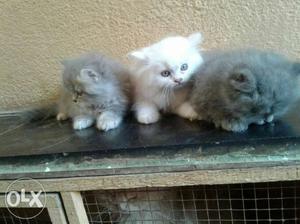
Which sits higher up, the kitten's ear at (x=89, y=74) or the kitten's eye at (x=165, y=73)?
the kitten's ear at (x=89, y=74)

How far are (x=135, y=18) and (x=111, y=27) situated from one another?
85mm

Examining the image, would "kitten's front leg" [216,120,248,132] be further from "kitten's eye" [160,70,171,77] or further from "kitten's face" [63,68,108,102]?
"kitten's face" [63,68,108,102]

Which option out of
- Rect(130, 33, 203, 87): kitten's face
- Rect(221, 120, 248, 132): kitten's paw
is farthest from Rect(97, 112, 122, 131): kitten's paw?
Rect(221, 120, 248, 132): kitten's paw

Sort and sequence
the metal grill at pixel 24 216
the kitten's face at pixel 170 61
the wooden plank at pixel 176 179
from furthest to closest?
the metal grill at pixel 24 216 → the kitten's face at pixel 170 61 → the wooden plank at pixel 176 179

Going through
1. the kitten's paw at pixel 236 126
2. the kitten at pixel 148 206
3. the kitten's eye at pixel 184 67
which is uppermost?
the kitten's eye at pixel 184 67

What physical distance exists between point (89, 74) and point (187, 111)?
25cm

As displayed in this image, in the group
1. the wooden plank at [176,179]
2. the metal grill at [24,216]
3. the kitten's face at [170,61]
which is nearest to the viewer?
the wooden plank at [176,179]

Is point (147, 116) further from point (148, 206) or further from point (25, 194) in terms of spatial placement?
point (25, 194)

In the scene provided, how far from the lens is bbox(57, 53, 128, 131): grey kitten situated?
0.78 metres

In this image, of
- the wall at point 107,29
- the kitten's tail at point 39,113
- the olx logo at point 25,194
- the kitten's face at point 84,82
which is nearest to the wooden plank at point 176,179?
the olx logo at point 25,194

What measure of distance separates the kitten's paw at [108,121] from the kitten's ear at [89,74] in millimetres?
93

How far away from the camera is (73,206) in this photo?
684 millimetres

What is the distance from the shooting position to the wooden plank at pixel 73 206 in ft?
2.23

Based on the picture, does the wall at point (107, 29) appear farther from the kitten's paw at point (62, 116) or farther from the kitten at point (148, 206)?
the kitten at point (148, 206)
